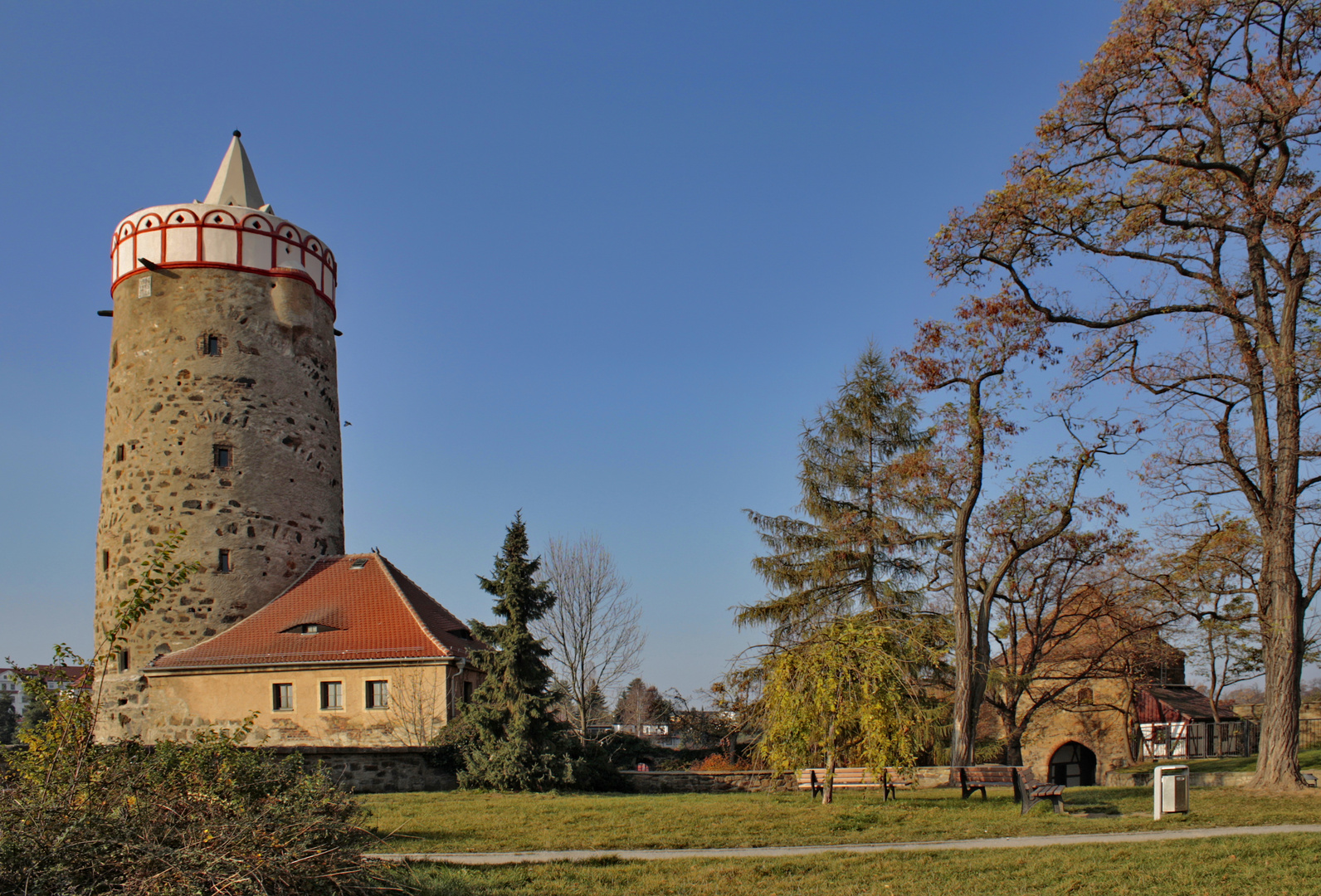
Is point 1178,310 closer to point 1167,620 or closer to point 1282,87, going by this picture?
point 1282,87

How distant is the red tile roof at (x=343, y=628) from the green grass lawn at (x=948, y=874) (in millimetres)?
16523

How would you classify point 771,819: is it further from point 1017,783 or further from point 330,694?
point 330,694

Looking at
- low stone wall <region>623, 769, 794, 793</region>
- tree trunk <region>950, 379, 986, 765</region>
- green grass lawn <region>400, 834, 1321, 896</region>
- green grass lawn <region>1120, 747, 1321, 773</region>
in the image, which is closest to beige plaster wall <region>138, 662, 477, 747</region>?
low stone wall <region>623, 769, 794, 793</region>

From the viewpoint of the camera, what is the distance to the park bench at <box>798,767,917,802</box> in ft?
49.4

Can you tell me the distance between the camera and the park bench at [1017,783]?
12797 millimetres

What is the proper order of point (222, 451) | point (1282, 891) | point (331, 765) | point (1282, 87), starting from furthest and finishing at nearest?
point (222, 451)
point (331, 765)
point (1282, 87)
point (1282, 891)

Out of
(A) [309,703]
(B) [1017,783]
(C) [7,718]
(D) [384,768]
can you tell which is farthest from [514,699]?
(C) [7,718]

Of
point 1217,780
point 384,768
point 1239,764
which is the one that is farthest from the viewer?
point 1239,764

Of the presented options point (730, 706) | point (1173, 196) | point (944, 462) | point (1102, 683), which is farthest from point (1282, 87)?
point (1102, 683)

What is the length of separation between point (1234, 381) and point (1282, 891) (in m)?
11.9

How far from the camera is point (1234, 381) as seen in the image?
56.5 feet

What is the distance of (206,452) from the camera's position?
28.2 meters

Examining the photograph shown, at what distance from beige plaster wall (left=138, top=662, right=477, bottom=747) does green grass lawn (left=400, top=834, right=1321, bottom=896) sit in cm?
1629

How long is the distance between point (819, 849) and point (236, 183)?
94.5 ft
